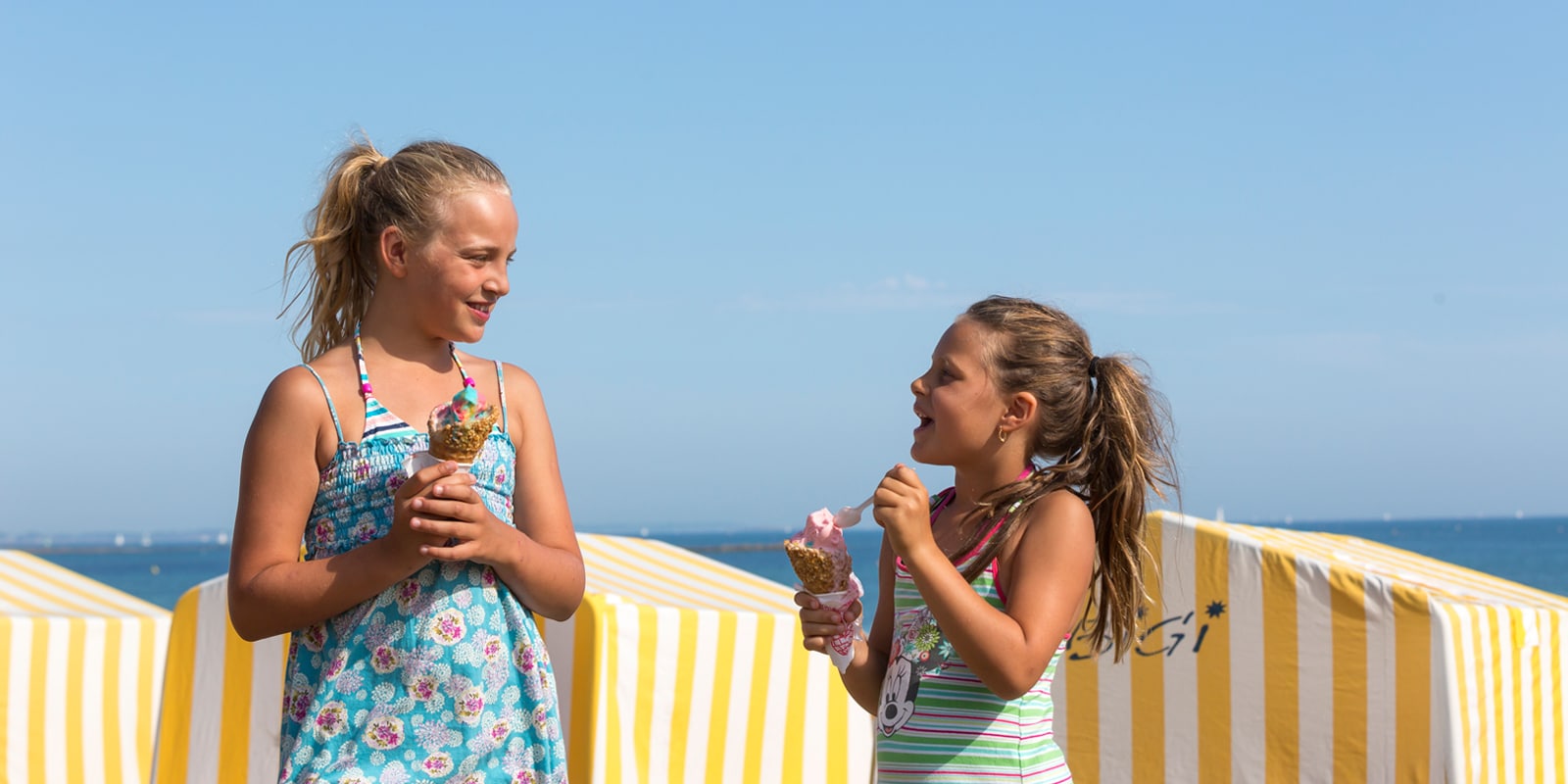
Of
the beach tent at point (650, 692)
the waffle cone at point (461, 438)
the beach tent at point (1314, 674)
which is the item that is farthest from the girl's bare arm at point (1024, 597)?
the beach tent at point (650, 692)

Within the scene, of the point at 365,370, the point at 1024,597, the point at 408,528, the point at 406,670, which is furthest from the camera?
the point at 1024,597

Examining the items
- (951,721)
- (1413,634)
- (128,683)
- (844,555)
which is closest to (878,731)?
(951,721)

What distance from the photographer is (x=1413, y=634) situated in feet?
16.8

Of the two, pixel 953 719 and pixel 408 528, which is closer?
pixel 408 528

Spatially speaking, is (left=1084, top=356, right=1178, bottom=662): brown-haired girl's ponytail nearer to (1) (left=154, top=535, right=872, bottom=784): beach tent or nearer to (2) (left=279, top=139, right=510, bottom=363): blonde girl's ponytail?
(2) (left=279, top=139, right=510, bottom=363): blonde girl's ponytail

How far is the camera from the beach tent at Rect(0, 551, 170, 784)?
5.34 meters

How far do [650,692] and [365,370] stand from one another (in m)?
3.20

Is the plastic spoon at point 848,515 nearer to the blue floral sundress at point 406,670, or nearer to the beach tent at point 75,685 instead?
the blue floral sundress at point 406,670

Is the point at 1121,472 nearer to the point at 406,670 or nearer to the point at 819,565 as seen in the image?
the point at 819,565

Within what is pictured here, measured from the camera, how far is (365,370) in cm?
209

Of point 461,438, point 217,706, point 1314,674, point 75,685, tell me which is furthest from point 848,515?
point 75,685

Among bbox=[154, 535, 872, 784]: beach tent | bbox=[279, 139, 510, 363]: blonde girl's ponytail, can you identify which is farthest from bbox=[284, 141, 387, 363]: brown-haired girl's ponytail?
bbox=[154, 535, 872, 784]: beach tent

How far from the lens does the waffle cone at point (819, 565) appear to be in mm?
2395

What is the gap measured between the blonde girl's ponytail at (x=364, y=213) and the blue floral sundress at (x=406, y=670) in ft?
0.79
